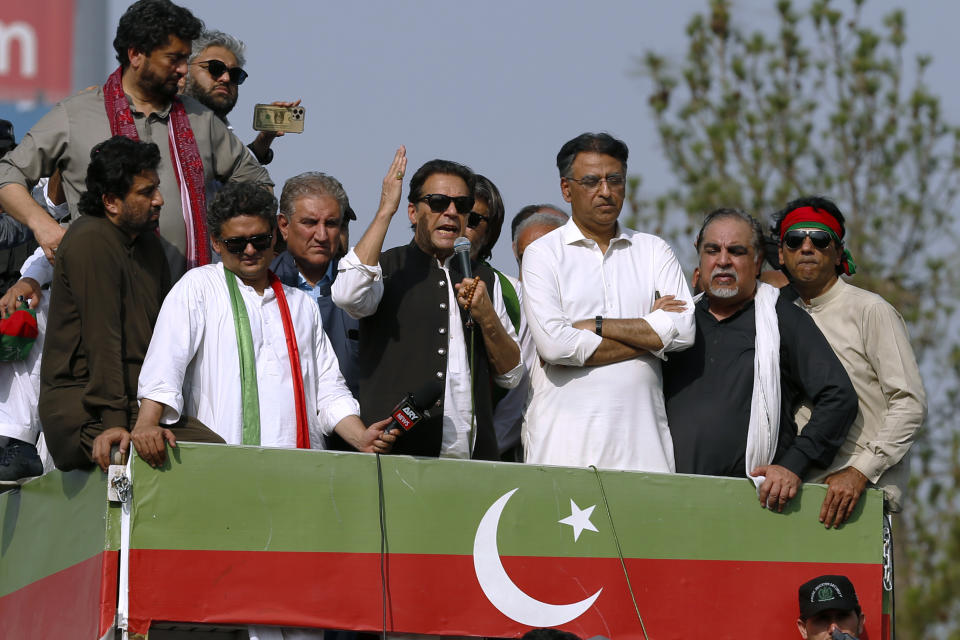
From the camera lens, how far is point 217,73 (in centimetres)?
830

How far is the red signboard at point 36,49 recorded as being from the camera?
12695 millimetres

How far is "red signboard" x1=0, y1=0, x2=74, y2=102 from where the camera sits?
12695 millimetres

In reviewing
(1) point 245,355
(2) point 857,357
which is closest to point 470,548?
(1) point 245,355

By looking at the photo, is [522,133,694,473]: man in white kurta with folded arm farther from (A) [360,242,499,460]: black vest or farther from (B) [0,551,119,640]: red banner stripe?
(B) [0,551,119,640]: red banner stripe

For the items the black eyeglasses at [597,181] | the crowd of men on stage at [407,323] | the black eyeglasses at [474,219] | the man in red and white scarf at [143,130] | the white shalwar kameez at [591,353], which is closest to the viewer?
the crowd of men on stage at [407,323]

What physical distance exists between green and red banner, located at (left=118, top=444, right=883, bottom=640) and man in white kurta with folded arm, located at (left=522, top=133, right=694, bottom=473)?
0.30 meters

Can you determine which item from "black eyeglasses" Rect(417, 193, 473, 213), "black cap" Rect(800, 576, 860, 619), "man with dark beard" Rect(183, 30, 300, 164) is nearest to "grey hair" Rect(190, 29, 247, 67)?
"man with dark beard" Rect(183, 30, 300, 164)

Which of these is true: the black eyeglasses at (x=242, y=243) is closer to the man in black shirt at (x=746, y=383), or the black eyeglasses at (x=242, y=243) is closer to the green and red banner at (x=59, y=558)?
the green and red banner at (x=59, y=558)

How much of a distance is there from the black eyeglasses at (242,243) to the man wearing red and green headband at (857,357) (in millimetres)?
2361

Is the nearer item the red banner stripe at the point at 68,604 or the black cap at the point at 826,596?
the red banner stripe at the point at 68,604

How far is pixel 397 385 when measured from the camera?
6.81m

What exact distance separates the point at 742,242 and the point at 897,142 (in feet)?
32.9

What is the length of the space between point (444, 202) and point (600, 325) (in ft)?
2.76

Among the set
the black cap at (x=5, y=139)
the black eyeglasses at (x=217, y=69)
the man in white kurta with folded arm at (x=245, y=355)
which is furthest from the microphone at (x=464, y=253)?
the black cap at (x=5, y=139)
